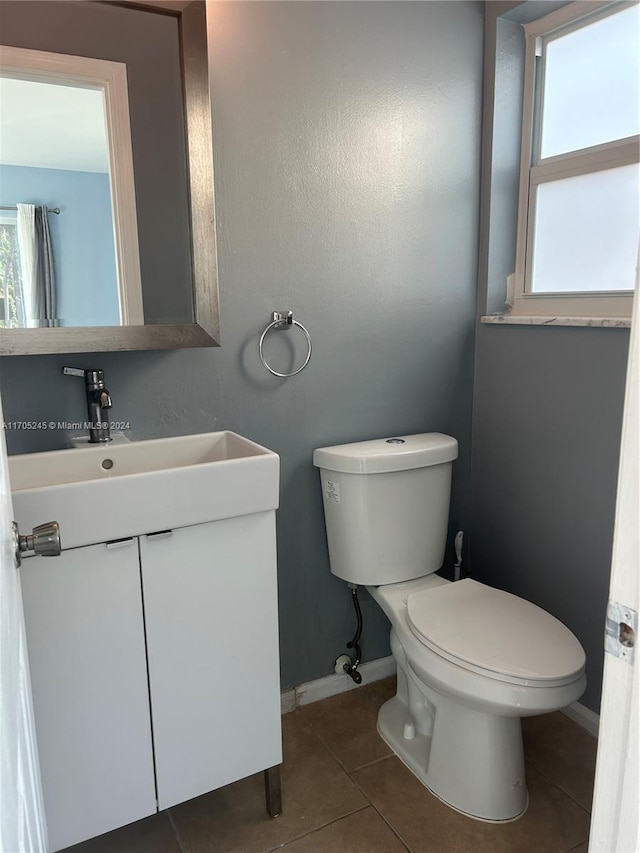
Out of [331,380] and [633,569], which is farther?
[331,380]

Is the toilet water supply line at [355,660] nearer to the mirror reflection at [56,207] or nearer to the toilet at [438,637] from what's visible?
the toilet at [438,637]

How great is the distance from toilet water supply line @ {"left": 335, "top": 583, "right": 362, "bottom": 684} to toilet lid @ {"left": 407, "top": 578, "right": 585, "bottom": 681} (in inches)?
12.0

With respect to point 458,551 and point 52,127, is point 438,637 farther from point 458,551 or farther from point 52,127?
point 52,127

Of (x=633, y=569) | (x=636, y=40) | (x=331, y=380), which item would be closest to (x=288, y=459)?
(x=331, y=380)

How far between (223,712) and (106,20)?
5.10 ft

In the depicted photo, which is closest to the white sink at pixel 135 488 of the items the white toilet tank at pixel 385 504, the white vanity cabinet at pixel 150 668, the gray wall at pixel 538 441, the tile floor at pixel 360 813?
the white vanity cabinet at pixel 150 668

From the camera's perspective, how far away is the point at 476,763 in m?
1.58

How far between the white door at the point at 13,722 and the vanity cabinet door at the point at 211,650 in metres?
0.46

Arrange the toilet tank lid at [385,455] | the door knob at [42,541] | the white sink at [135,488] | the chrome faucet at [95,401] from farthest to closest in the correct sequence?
the toilet tank lid at [385,455], the chrome faucet at [95,401], the white sink at [135,488], the door knob at [42,541]

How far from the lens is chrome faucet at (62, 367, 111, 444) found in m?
1.51

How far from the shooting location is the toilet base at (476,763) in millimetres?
1562

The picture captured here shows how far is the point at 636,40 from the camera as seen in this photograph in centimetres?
169

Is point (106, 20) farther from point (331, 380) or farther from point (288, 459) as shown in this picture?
point (288, 459)

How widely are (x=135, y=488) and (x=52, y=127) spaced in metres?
0.80
